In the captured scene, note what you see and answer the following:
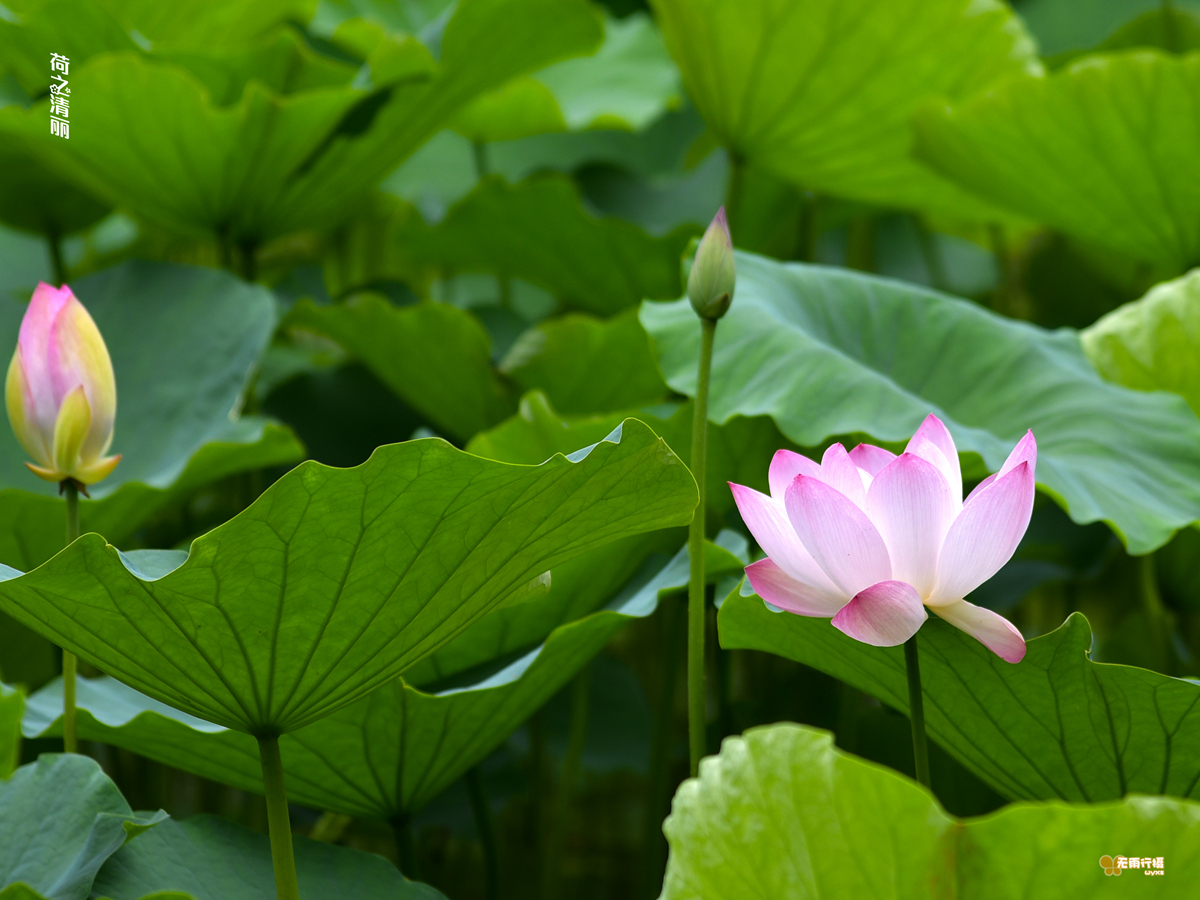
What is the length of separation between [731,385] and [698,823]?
39 centimetres

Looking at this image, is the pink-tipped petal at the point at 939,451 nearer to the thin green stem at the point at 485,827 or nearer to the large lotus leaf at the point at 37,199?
the thin green stem at the point at 485,827

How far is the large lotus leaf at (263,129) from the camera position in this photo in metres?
0.91

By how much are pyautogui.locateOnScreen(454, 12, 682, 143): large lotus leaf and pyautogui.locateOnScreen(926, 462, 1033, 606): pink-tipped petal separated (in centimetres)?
85

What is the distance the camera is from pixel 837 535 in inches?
15.6

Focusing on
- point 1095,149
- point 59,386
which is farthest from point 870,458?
point 1095,149

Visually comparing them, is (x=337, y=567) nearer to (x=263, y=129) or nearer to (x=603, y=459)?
(x=603, y=459)

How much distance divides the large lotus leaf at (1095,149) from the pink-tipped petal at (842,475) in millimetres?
650

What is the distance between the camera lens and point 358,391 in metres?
1.17

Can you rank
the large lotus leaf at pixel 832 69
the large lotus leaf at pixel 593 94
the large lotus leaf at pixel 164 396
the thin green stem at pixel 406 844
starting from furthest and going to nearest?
the large lotus leaf at pixel 593 94 → the large lotus leaf at pixel 832 69 → the large lotus leaf at pixel 164 396 → the thin green stem at pixel 406 844

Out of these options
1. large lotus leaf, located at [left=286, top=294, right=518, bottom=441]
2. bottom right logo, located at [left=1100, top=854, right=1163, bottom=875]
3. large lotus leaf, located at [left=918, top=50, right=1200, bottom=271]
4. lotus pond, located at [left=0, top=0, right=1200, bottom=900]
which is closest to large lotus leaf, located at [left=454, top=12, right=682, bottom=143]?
lotus pond, located at [left=0, top=0, right=1200, bottom=900]

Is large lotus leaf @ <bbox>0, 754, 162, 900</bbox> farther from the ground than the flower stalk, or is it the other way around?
the flower stalk

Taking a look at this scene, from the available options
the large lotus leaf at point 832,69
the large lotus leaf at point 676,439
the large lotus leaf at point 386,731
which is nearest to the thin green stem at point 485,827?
the large lotus leaf at point 386,731

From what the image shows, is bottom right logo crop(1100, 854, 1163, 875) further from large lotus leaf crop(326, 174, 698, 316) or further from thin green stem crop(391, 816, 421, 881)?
large lotus leaf crop(326, 174, 698, 316)

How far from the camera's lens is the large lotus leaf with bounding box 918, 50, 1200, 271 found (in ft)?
3.01
